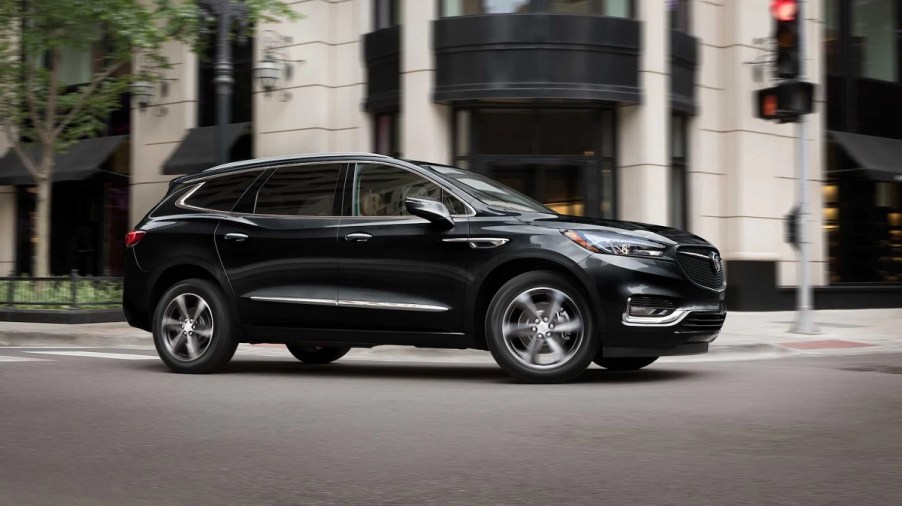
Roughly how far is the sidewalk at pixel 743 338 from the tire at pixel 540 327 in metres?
2.79

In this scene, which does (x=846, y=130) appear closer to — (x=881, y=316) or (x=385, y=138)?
(x=881, y=316)

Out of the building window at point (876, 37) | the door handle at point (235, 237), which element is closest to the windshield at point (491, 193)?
the door handle at point (235, 237)

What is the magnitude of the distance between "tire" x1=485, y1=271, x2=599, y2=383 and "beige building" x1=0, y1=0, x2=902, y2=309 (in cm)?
1045

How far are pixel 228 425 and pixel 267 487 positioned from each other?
1.73 m

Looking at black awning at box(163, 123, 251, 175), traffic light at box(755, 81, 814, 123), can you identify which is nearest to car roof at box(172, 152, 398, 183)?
traffic light at box(755, 81, 814, 123)

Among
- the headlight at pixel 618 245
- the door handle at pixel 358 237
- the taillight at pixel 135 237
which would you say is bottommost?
the headlight at pixel 618 245

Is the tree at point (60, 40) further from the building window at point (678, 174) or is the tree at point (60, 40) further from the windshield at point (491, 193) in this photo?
the windshield at point (491, 193)

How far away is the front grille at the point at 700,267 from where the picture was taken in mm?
7969

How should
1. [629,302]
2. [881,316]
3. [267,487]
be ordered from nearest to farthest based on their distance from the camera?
1. [267,487]
2. [629,302]
3. [881,316]

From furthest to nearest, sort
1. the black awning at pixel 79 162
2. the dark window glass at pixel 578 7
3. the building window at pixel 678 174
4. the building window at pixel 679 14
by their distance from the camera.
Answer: the black awning at pixel 79 162, the building window at pixel 678 174, the building window at pixel 679 14, the dark window glass at pixel 578 7

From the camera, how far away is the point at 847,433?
19.1 ft

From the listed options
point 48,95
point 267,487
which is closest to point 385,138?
point 48,95

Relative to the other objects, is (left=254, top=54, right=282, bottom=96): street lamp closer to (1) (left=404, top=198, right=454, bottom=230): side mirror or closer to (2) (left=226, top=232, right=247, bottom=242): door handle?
(2) (left=226, top=232, right=247, bottom=242): door handle

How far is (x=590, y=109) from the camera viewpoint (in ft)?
62.2
